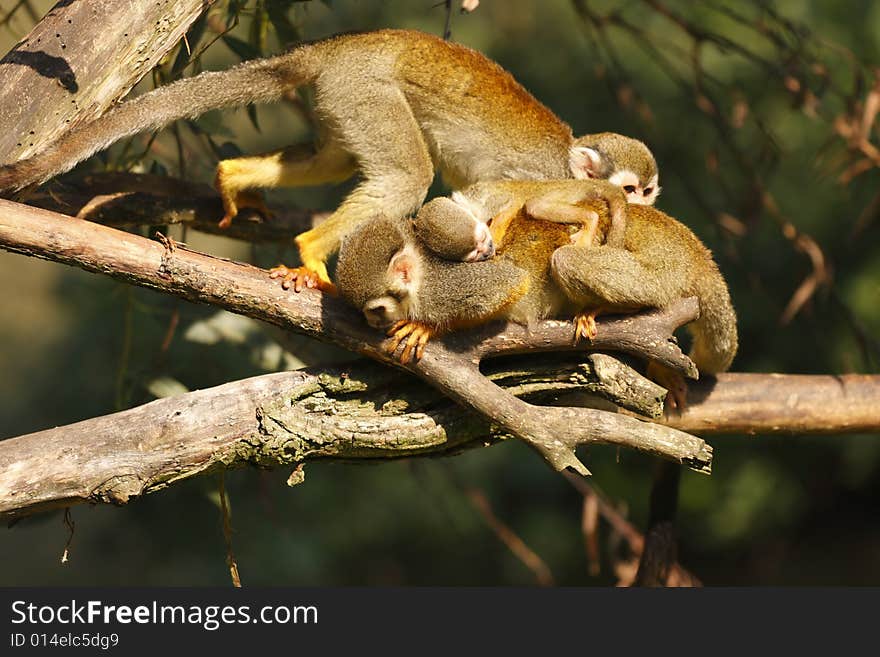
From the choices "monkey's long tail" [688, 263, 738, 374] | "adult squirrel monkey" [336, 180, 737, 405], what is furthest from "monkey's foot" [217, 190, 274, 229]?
"monkey's long tail" [688, 263, 738, 374]

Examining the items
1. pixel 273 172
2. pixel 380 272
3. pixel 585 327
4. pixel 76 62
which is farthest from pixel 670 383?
pixel 76 62

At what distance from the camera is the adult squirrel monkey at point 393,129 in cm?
462

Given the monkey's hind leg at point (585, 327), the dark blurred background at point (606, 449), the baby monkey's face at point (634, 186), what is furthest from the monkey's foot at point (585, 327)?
the dark blurred background at point (606, 449)

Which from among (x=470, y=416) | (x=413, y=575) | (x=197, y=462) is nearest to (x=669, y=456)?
(x=470, y=416)

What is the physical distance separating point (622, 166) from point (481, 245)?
1.39 metres

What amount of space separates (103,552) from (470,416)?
7612 mm

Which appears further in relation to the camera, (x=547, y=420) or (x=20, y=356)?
(x=20, y=356)

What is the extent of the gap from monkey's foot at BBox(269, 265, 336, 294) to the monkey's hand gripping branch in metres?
0.07

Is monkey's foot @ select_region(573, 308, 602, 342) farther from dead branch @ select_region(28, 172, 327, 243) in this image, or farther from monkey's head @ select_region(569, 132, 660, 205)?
dead branch @ select_region(28, 172, 327, 243)

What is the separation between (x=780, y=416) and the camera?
A: 15.6 feet

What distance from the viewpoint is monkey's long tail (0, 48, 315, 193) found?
3.74 meters

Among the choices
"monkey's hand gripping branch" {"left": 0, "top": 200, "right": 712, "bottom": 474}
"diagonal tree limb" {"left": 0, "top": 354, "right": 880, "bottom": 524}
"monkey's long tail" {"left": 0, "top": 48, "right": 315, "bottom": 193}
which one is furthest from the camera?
"monkey's long tail" {"left": 0, "top": 48, "right": 315, "bottom": 193}

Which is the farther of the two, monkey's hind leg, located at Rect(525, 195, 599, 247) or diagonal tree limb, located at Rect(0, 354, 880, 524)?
monkey's hind leg, located at Rect(525, 195, 599, 247)

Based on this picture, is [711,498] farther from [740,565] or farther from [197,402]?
[197,402]
